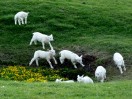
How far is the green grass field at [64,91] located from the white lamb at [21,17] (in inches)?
650

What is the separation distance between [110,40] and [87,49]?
2739 mm

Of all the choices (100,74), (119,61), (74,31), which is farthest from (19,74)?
(74,31)

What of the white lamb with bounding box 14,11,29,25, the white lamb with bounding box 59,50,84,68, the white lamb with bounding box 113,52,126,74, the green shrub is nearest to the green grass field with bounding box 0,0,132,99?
the white lamb with bounding box 113,52,126,74

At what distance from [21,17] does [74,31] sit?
4318 millimetres

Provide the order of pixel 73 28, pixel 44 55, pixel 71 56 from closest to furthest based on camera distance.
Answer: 1. pixel 71 56
2. pixel 44 55
3. pixel 73 28

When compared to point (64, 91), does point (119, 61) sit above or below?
above

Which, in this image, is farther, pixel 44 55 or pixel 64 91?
pixel 44 55

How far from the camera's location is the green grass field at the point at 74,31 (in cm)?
2362

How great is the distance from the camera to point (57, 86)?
1678 centimetres

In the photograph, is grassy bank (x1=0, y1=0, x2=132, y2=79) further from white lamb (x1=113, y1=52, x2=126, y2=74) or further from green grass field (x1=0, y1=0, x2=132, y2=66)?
white lamb (x1=113, y1=52, x2=126, y2=74)

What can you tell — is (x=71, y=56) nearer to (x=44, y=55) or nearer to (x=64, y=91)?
(x=44, y=55)

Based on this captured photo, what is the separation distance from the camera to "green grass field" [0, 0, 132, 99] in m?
23.6

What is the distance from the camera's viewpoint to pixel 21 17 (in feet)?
112

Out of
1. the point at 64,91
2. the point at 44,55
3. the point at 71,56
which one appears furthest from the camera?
the point at 44,55
